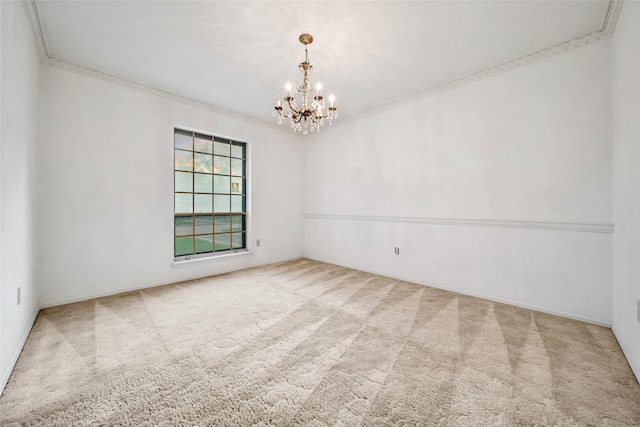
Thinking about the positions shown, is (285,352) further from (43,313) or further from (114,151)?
(114,151)

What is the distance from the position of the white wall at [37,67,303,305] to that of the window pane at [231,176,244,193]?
0.87 meters

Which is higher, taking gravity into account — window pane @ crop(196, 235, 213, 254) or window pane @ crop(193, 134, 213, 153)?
window pane @ crop(193, 134, 213, 153)

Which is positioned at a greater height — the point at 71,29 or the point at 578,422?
the point at 71,29

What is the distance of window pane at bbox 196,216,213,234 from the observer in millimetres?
4105

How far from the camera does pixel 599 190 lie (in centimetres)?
245

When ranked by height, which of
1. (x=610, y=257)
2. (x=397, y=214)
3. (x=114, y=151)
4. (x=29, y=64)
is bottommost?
(x=610, y=257)

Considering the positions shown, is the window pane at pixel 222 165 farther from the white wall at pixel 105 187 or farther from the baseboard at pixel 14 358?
the baseboard at pixel 14 358

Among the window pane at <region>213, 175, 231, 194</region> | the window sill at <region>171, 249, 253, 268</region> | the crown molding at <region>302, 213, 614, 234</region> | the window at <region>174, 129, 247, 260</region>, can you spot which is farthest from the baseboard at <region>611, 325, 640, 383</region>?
the window pane at <region>213, 175, 231, 194</region>

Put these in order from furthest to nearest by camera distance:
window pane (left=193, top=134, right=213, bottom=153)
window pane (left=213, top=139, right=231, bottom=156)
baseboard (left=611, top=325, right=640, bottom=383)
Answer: window pane (left=213, top=139, right=231, bottom=156), window pane (left=193, top=134, right=213, bottom=153), baseboard (left=611, top=325, right=640, bottom=383)

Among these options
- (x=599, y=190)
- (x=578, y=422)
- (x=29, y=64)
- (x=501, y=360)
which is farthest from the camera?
(x=599, y=190)

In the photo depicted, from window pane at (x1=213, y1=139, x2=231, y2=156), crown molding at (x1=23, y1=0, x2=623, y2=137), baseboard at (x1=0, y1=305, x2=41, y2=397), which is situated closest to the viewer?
baseboard at (x1=0, y1=305, x2=41, y2=397)

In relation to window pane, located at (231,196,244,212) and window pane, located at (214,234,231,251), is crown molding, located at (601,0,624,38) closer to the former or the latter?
window pane, located at (231,196,244,212)

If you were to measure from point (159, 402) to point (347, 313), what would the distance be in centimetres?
171

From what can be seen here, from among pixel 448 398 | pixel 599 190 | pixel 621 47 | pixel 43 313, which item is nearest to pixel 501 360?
pixel 448 398
